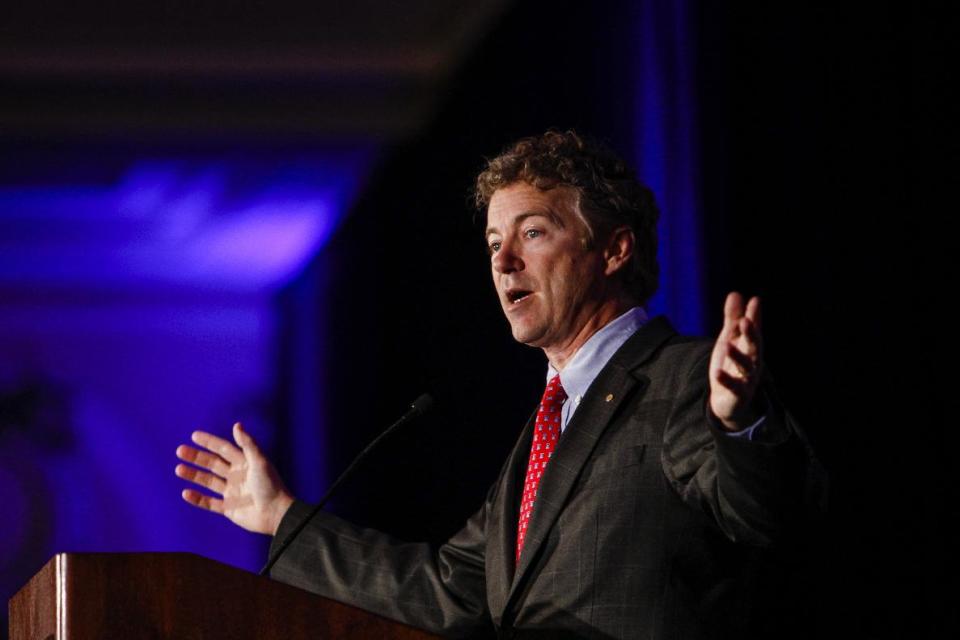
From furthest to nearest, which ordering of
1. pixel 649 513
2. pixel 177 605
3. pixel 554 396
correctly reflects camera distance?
1. pixel 554 396
2. pixel 649 513
3. pixel 177 605

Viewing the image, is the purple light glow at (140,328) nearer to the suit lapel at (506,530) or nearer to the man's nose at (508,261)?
the man's nose at (508,261)

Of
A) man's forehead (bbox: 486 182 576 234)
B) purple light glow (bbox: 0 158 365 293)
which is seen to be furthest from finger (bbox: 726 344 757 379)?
purple light glow (bbox: 0 158 365 293)

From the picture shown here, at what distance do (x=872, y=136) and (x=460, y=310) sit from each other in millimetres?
1497

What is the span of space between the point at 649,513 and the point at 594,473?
117mm

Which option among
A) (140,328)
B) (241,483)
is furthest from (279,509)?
(140,328)

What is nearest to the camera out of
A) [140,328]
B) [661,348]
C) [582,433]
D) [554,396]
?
[582,433]

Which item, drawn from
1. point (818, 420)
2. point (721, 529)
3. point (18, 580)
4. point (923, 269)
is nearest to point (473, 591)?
point (721, 529)

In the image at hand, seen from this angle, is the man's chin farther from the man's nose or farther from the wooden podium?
the wooden podium

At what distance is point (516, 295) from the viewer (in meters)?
2.36

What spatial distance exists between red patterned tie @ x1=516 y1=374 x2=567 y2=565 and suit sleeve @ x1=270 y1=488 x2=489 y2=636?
0.23 metres

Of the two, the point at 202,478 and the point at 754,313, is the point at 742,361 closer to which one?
the point at 754,313

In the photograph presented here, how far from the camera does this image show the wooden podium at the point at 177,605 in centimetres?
138

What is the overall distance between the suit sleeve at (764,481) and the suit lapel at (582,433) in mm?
245

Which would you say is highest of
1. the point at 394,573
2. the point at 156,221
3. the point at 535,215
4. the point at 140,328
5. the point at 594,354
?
the point at 156,221
